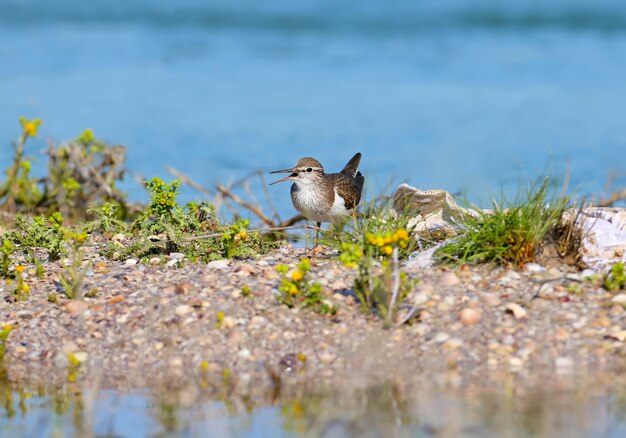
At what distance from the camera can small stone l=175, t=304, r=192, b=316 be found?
23.7ft

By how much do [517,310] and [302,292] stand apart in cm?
133

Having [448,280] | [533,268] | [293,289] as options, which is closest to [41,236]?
[293,289]

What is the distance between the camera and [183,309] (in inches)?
285

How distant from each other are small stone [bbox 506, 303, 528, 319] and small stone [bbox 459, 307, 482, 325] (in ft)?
0.61

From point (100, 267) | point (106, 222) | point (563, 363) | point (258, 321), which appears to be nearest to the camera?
point (563, 363)

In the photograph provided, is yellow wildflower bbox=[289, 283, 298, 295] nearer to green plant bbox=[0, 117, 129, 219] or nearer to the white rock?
the white rock

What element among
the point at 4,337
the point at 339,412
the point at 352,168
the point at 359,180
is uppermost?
the point at 352,168

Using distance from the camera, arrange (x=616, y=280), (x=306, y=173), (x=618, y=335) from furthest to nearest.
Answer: (x=306, y=173), (x=616, y=280), (x=618, y=335)

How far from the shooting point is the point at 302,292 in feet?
23.6

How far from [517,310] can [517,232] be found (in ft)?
2.37

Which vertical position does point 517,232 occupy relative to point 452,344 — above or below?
above

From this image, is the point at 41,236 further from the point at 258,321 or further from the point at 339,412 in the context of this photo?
the point at 339,412

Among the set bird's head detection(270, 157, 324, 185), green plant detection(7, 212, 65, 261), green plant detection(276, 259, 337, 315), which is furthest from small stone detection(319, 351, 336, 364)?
bird's head detection(270, 157, 324, 185)

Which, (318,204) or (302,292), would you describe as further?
(318,204)
